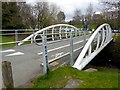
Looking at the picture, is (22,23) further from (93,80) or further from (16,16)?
(93,80)

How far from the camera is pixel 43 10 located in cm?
2911

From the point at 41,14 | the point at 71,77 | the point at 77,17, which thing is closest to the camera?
the point at 71,77

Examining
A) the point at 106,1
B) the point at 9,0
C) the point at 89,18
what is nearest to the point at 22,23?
the point at 9,0

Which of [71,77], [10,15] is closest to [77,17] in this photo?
[10,15]

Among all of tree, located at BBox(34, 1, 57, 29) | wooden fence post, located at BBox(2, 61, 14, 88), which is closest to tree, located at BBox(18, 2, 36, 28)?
tree, located at BBox(34, 1, 57, 29)

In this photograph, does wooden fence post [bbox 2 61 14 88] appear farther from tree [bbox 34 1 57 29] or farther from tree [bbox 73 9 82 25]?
tree [bbox 73 9 82 25]

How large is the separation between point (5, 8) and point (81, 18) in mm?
36357

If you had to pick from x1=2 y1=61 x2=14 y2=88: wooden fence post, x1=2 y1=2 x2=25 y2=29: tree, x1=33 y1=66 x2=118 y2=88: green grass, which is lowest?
x1=33 y1=66 x2=118 y2=88: green grass

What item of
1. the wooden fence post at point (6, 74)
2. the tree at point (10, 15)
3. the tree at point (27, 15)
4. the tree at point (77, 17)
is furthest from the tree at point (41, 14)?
the tree at point (77, 17)

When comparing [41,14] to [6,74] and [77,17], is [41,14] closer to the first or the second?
[6,74]

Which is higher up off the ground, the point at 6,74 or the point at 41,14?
the point at 41,14

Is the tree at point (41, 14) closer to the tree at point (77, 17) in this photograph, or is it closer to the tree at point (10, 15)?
the tree at point (10, 15)

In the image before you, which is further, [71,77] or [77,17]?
[77,17]

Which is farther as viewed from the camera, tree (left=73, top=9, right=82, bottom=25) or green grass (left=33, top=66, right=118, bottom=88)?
tree (left=73, top=9, right=82, bottom=25)
